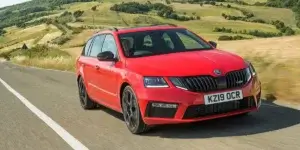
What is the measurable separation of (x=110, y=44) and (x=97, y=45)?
993 millimetres

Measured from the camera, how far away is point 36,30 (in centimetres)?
14325

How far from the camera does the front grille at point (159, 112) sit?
7.07m

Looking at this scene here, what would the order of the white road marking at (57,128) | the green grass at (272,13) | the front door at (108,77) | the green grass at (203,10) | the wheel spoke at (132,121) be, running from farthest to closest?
the green grass at (203,10), the green grass at (272,13), the front door at (108,77), the wheel spoke at (132,121), the white road marking at (57,128)

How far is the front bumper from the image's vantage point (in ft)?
22.7

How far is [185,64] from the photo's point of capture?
728 cm

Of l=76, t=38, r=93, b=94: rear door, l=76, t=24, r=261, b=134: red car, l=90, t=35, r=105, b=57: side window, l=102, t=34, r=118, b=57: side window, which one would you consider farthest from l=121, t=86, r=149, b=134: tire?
l=76, t=38, r=93, b=94: rear door

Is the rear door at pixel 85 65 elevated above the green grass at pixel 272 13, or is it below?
above

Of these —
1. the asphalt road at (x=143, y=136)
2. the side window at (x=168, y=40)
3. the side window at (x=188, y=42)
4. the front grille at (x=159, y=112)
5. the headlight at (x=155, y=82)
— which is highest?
the side window at (x=168, y=40)

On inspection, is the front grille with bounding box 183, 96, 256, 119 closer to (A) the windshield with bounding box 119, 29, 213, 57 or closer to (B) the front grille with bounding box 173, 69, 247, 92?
(B) the front grille with bounding box 173, 69, 247, 92

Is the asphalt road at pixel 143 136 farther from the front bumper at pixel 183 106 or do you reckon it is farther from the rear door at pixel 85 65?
the rear door at pixel 85 65

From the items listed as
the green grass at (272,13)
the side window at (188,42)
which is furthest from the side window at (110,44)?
the green grass at (272,13)

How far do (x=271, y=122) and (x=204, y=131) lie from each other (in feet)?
3.36

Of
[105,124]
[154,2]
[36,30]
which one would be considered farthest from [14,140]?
[154,2]

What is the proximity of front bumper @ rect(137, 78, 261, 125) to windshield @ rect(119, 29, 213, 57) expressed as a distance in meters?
1.23
